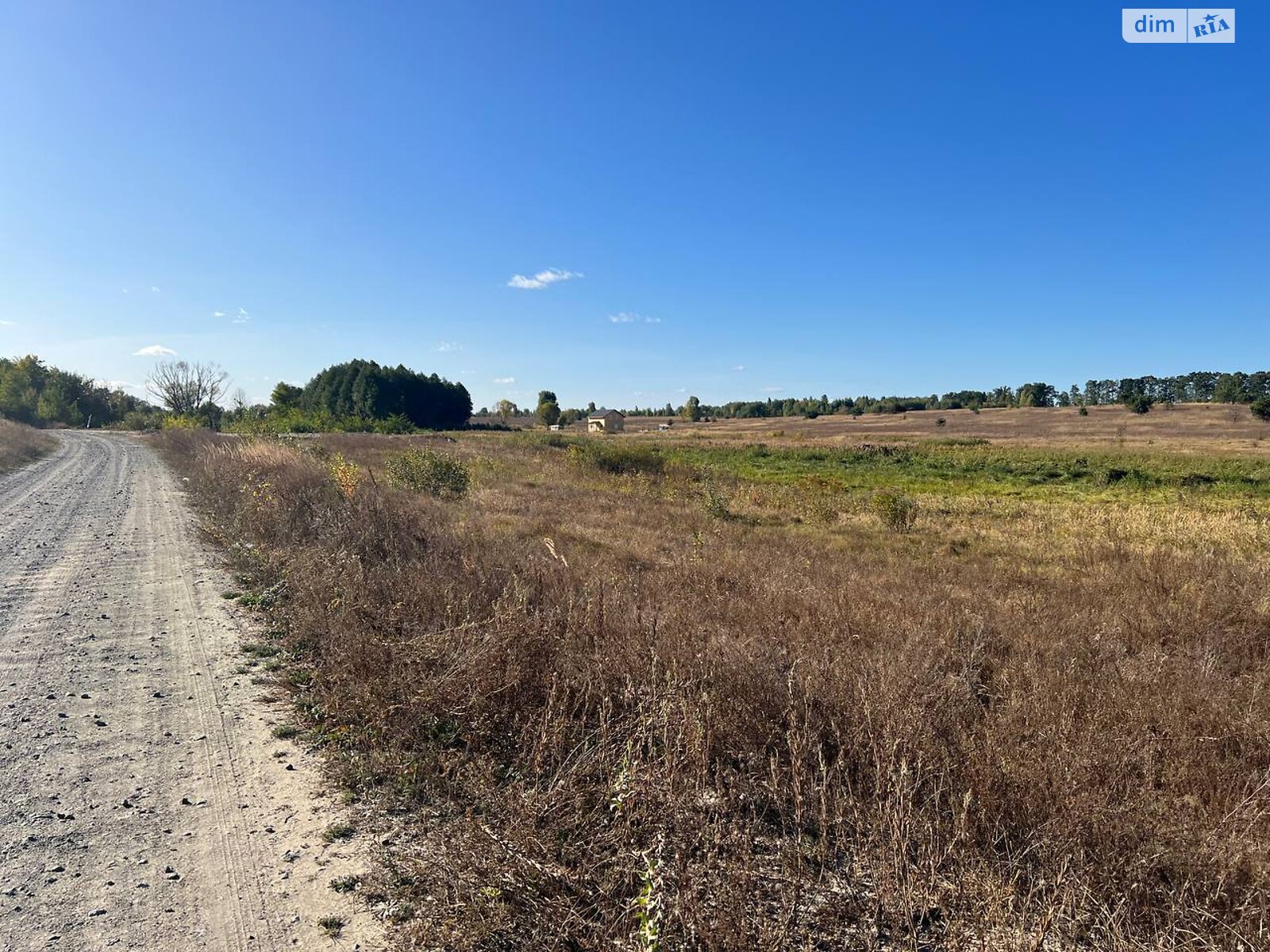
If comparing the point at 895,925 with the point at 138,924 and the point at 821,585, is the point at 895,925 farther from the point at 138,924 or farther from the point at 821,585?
Result: the point at 821,585

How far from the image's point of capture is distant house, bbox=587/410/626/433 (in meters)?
105

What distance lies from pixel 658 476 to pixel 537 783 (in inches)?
861

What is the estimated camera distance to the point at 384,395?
79.2m

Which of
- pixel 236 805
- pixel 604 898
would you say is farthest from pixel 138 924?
pixel 604 898

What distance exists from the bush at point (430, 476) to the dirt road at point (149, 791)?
8.06m

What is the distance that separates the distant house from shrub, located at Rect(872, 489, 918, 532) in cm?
8535

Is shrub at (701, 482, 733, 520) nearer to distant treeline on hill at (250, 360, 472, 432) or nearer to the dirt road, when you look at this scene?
the dirt road

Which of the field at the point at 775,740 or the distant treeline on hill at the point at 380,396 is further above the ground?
the distant treeline on hill at the point at 380,396

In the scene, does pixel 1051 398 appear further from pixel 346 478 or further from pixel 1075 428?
pixel 346 478

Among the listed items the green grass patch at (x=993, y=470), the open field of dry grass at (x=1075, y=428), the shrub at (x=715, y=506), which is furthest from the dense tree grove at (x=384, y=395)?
the shrub at (x=715, y=506)

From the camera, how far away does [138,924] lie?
2.45 m

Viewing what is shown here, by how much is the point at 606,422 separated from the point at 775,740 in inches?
4308

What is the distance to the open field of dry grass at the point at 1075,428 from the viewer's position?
2216 inches

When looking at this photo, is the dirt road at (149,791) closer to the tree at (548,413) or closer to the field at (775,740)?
the field at (775,740)
